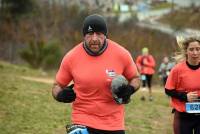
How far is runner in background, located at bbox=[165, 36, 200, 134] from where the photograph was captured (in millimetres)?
6609

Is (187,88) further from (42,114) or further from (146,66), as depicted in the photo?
(146,66)

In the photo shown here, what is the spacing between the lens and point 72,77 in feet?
18.8

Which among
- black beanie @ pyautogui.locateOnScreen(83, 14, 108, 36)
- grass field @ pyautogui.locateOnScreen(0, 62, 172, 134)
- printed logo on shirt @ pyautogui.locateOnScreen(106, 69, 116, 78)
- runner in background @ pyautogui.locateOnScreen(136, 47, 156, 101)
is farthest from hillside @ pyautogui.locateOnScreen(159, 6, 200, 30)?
printed logo on shirt @ pyautogui.locateOnScreen(106, 69, 116, 78)

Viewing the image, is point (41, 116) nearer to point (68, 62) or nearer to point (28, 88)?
point (28, 88)

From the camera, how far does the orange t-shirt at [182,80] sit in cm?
665

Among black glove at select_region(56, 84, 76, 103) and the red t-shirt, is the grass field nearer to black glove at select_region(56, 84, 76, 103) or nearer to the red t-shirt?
the red t-shirt

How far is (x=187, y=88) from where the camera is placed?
6.68m

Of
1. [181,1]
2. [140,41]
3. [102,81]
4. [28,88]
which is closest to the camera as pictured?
[102,81]

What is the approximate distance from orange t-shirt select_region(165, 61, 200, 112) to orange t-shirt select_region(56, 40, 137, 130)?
1193mm

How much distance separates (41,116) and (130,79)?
6.08 m

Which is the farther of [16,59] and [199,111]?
[16,59]

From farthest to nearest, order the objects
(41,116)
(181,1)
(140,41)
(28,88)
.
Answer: (181,1)
(140,41)
(28,88)
(41,116)

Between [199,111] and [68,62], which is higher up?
[68,62]

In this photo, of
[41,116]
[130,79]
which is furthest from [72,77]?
[41,116]
